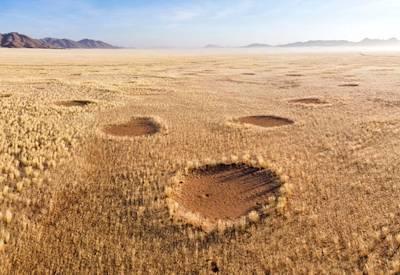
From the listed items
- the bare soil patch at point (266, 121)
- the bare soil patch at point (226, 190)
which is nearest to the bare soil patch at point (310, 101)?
the bare soil patch at point (266, 121)

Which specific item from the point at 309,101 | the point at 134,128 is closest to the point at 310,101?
the point at 309,101

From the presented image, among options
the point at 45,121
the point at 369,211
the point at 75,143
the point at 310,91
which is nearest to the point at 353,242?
the point at 369,211

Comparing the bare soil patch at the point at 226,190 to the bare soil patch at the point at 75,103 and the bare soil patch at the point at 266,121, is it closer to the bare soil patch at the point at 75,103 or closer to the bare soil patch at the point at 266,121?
the bare soil patch at the point at 266,121

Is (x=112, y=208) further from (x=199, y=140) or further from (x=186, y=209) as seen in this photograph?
(x=199, y=140)

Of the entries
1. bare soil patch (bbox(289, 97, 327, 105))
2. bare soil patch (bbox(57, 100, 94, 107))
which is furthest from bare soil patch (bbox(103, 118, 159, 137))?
bare soil patch (bbox(289, 97, 327, 105))

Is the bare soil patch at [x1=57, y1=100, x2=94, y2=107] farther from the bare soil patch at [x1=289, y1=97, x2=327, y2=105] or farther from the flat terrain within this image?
the bare soil patch at [x1=289, y1=97, x2=327, y2=105]

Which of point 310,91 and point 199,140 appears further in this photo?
point 310,91
